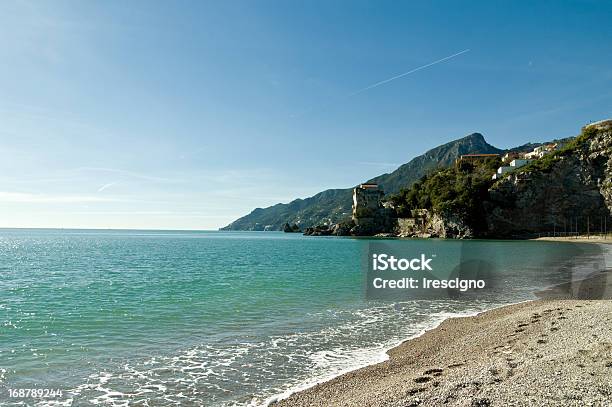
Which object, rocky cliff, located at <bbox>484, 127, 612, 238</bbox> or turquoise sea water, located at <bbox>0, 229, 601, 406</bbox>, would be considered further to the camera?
rocky cliff, located at <bbox>484, 127, 612, 238</bbox>

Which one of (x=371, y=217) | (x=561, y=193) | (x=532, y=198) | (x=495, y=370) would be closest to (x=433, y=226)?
(x=371, y=217)

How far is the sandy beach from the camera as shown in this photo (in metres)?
8.20

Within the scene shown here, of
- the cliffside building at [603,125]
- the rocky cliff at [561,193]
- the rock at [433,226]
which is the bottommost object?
the rock at [433,226]

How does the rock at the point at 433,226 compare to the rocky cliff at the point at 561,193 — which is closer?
the rocky cliff at the point at 561,193

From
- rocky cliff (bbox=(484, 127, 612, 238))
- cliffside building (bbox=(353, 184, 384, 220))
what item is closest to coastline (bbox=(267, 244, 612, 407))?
rocky cliff (bbox=(484, 127, 612, 238))

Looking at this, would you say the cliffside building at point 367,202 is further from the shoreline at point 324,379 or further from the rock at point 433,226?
the shoreline at point 324,379

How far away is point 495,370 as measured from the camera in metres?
10.1

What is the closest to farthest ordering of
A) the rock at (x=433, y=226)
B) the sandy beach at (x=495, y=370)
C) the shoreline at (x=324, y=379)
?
the sandy beach at (x=495, y=370) → the shoreline at (x=324, y=379) → the rock at (x=433, y=226)

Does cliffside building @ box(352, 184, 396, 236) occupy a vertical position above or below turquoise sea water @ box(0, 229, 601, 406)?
above

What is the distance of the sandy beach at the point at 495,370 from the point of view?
26.9 feet

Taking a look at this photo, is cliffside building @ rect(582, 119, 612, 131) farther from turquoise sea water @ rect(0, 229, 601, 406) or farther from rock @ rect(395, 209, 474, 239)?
turquoise sea water @ rect(0, 229, 601, 406)

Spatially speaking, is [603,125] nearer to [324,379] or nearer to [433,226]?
[433,226]

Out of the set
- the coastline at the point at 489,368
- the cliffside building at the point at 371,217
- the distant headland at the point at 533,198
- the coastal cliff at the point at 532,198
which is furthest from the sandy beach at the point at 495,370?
the cliffside building at the point at 371,217

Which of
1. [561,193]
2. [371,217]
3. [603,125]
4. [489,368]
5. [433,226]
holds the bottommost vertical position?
[489,368]
